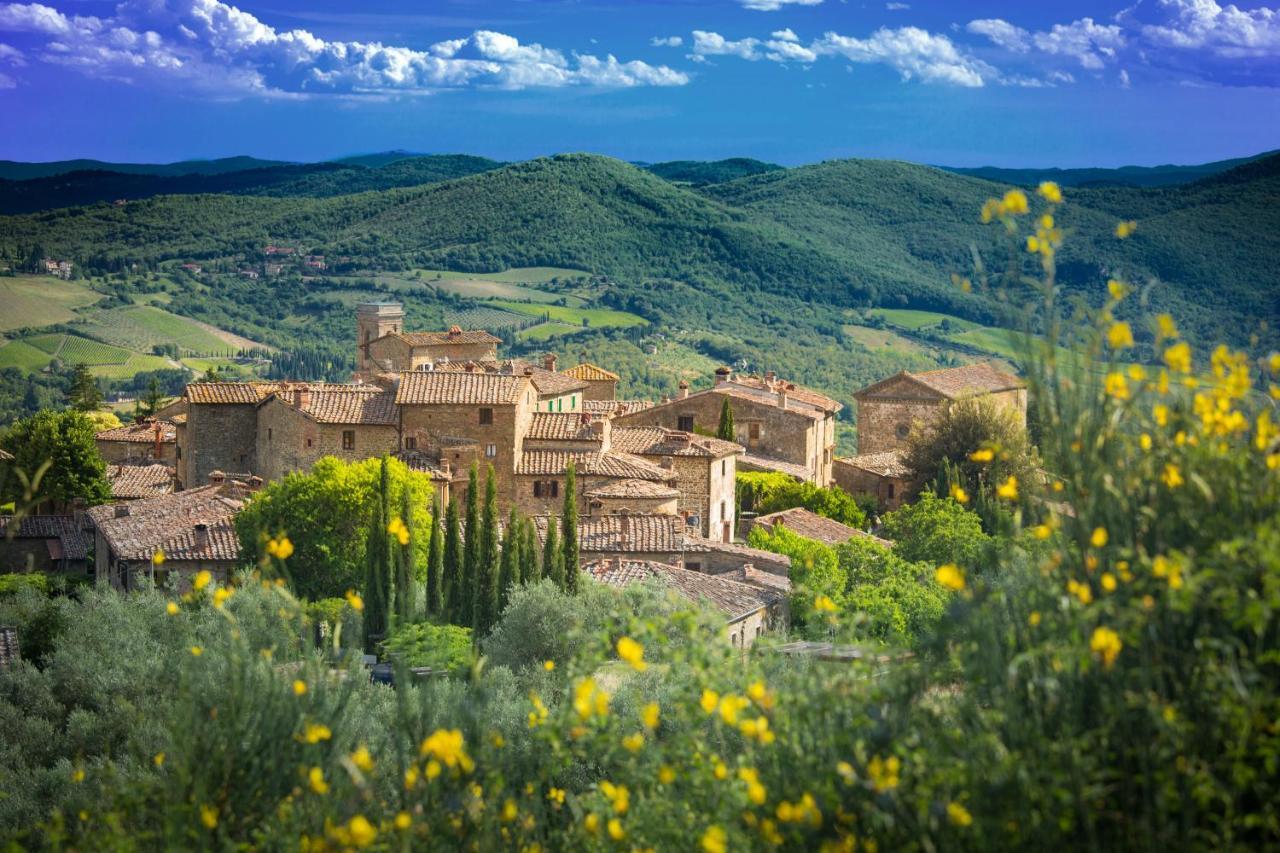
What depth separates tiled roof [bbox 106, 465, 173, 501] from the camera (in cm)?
5066

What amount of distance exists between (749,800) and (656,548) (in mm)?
28296

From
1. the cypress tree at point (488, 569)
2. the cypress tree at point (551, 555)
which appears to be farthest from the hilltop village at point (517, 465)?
the cypress tree at point (488, 569)

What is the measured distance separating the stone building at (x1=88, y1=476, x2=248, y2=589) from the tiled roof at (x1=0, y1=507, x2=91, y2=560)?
182 centimetres

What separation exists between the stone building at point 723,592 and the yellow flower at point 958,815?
2281 cm

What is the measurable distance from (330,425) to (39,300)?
99350 millimetres

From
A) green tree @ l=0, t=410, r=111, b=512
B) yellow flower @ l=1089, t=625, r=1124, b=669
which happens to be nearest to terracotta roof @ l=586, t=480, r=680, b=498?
green tree @ l=0, t=410, r=111, b=512

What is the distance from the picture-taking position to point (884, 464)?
55.5m

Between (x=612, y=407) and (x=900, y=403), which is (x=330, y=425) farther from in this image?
(x=900, y=403)

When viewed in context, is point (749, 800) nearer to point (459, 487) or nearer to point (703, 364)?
point (459, 487)

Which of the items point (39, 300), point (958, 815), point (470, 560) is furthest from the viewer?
point (39, 300)

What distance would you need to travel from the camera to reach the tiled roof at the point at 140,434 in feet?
188

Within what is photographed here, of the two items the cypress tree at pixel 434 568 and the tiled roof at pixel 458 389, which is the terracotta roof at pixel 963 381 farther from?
the cypress tree at pixel 434 568

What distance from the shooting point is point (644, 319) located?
137375 mm

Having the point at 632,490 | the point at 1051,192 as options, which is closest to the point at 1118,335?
the point at 1051,192
